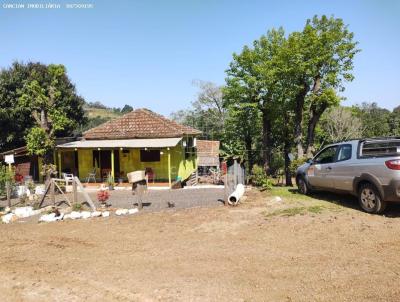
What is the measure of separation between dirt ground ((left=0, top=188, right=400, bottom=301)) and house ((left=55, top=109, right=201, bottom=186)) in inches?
412

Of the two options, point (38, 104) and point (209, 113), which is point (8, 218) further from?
point (209, 113)

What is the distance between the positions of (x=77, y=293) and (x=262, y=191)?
8.58 meters

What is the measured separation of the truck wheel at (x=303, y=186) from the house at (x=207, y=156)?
20286 mm

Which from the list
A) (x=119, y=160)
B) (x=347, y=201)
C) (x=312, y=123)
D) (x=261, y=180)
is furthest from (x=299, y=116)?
(x=119, y=160)

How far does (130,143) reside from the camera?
63.9 ft

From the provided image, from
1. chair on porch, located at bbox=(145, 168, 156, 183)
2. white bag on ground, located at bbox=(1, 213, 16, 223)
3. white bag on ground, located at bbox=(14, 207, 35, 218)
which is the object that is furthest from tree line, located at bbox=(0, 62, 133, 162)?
white bag on ground, located at bbox=(1, 213, 16, 223)

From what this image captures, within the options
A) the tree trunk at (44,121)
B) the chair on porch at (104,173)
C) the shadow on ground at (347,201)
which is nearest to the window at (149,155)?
the chair on porch at (104,173)

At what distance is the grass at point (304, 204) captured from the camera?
871cm

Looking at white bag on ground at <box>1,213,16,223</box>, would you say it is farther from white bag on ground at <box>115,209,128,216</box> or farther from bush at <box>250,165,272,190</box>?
bush at <box>250,165,272,190</box>

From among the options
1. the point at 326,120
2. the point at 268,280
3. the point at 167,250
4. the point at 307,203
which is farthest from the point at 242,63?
the point at 326,120

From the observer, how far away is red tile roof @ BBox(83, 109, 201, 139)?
20.6 m

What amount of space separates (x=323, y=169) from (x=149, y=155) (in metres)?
12.7

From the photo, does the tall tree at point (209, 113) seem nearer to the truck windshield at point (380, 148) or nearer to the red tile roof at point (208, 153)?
the red tile roof at point (208, 153)

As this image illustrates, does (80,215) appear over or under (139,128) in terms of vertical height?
under
